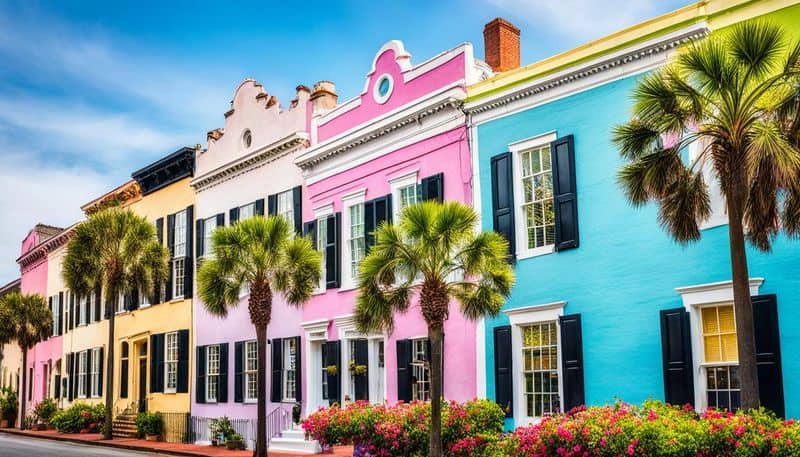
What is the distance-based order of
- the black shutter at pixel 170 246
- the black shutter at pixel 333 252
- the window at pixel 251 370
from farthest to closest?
the black shutter at pixel 170 246, the window at pixel 251 370, the black shutter at pixel 333 252

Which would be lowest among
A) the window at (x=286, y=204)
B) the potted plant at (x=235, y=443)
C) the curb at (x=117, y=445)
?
the curb at (x=117, y=445)

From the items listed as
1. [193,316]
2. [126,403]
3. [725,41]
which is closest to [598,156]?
[725,41]

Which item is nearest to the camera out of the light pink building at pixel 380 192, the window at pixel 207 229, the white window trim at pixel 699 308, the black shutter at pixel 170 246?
the white window trim at pixel 699 308

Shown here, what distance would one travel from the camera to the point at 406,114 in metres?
22.7

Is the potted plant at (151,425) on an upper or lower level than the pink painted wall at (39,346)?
lower

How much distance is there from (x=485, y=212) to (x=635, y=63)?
475cm

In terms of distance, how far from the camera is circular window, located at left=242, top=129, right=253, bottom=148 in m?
30.2

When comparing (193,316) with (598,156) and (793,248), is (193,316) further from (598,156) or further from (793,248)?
(793,248)

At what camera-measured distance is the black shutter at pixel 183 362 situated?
32156 mm

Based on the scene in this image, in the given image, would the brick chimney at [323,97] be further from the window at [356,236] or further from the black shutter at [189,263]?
the black shutter at [189,263]

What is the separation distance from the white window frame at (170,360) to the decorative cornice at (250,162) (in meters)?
5.48

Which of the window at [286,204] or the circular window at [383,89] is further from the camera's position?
the window at [286,204]

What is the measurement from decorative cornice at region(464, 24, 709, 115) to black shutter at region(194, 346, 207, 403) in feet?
48.5

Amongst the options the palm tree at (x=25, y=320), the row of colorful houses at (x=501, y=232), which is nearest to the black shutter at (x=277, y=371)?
the row of colorful houses at (x=501, y=232)
